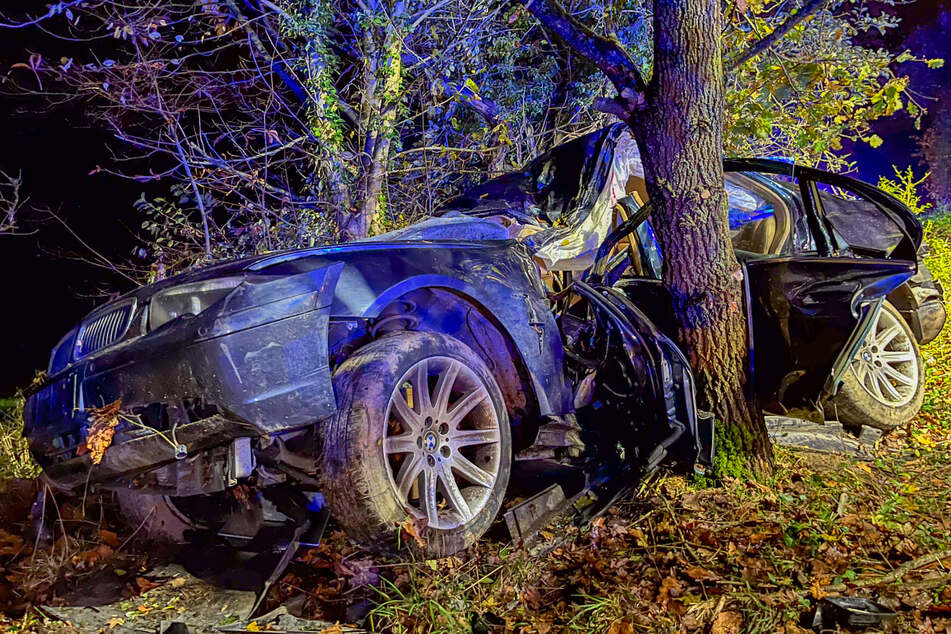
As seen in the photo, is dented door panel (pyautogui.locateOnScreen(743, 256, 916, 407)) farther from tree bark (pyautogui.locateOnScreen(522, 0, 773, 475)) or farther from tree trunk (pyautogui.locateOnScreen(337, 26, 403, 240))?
tree trunk (pyautogui.locateOnScreen(337, 26, 403, 240))

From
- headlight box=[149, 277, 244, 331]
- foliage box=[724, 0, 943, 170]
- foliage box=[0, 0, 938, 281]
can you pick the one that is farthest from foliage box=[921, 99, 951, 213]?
headlight box=[149, 277, 244, 331]

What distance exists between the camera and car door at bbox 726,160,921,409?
367 centimetres

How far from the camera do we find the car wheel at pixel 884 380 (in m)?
4.26

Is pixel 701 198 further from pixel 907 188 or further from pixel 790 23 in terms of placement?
pixel 907 188

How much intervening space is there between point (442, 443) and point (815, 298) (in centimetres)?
226

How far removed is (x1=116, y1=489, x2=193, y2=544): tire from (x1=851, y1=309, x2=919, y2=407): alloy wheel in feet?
13.6

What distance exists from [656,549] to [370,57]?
22.3 ft

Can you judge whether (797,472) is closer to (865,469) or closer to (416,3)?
(865,469)

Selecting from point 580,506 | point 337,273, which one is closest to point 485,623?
point 580,506

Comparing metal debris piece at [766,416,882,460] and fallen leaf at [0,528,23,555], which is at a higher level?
metal debris piece at [766,416,882,460]

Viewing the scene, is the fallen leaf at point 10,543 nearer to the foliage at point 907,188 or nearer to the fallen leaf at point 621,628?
the fallen leaf at point 621,628

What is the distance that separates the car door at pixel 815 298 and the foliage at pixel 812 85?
4.44 ft

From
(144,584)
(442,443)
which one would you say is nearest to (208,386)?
(442,443)

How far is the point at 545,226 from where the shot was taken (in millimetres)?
4883
